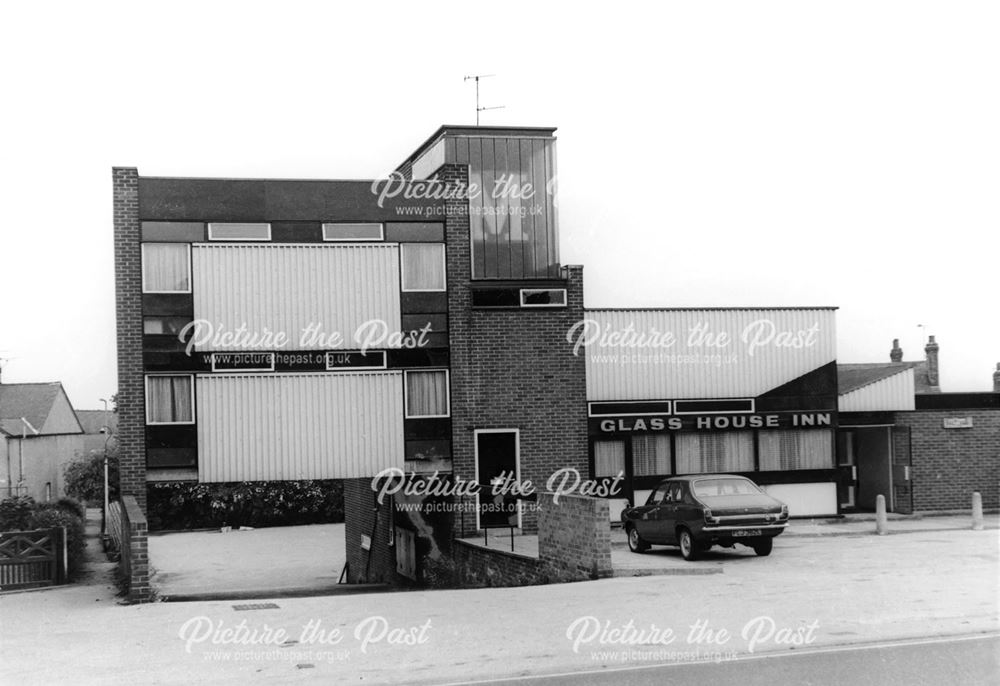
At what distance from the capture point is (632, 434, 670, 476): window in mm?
23656

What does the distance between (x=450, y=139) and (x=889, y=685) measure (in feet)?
55.0

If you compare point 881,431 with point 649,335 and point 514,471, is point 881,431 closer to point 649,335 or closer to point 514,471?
point 649,335

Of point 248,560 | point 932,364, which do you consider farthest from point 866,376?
point 248,560

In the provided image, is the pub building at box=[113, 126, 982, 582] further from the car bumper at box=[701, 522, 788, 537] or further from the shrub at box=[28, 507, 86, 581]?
the car bumper at box=[701, 522, 788, 537]

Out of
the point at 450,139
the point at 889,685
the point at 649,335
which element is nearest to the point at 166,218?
the point at 450,139

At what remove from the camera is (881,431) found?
25422 mm

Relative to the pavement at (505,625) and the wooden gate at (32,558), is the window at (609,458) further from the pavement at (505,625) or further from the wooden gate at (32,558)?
the wooden gate at (32,558)

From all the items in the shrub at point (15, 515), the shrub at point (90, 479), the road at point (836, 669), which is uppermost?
the shrub at point (15, 515)

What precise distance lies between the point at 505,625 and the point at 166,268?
1113 cm

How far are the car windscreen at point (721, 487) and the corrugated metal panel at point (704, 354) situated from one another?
5414 millimetres

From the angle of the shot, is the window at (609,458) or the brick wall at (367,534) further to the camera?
the brick wall at (367,534)

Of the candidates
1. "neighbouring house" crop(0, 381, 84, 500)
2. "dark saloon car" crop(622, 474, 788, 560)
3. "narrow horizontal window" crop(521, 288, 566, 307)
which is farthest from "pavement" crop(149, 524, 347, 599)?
"dark saloon car" crop(622, 474, 788, 560)

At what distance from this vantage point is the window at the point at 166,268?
20.6 meters

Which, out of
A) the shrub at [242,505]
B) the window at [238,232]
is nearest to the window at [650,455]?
the window at [238,232]
